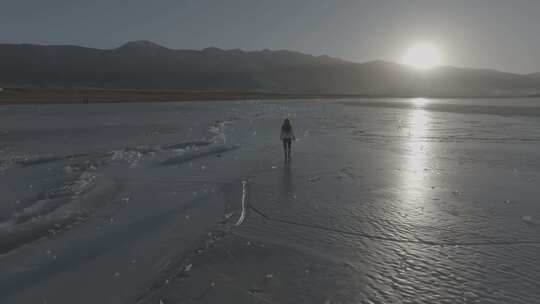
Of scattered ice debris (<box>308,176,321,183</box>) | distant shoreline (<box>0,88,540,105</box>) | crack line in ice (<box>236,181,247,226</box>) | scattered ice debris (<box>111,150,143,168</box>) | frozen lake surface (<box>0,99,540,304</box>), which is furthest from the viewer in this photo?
distant shoreline (<box>0,88,540,105</box>)

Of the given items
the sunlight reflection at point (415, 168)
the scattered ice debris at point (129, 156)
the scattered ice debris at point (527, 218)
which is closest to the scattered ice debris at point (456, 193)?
the sunlight reflection at point (415, 168)

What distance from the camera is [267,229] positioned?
23.0 ft

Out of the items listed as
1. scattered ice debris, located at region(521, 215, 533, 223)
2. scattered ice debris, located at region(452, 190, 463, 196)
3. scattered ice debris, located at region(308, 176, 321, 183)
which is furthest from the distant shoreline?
scattered ice debris, located at region(521, 215, 533, 223)

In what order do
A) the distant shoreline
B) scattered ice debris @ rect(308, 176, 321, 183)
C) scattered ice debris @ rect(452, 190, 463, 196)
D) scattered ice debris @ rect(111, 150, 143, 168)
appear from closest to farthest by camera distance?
scattered ice debris @ rect(452, 190, 463, 196) → scattered ice debris @ rect(308, 176, 321, 183) → scattered ice debris @ rect(111, 150, 143, 168) → the distant shoreline

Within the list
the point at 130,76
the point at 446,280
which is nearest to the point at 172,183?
the point at 446,280

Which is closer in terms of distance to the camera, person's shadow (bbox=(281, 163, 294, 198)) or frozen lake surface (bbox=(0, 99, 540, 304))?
frozen lake surface (bbox=(0, 99, 540, 304))

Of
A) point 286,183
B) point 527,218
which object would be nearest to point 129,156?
point 286,183

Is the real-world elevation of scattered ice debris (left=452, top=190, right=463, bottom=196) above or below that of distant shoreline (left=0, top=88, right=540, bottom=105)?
below

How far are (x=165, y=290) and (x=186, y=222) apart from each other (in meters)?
2.64

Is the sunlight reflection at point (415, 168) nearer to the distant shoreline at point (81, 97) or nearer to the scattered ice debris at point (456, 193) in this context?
the scattered ice debris at point (456, 193)

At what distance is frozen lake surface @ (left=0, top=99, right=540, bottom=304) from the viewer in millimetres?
4902

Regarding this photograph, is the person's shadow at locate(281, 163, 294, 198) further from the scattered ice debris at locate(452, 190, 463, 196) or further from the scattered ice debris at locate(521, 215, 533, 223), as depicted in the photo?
the scattered ice debris at locate(521, 215, 533, 223)

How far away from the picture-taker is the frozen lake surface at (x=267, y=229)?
16.1 feet

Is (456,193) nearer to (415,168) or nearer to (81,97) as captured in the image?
(415,168)
